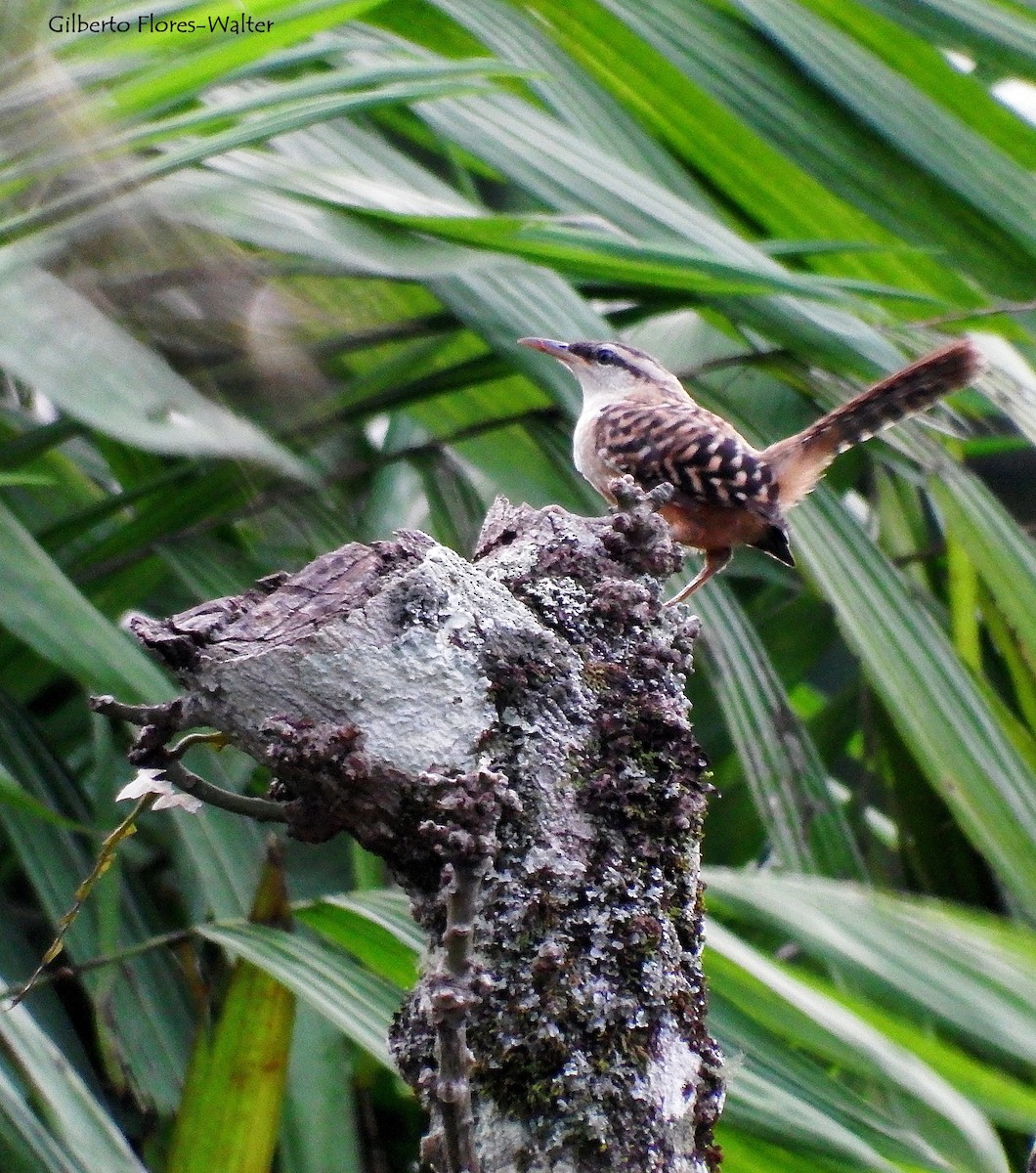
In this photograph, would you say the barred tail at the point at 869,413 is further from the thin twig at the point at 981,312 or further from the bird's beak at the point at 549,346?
the bird's beak at the point at 549,346

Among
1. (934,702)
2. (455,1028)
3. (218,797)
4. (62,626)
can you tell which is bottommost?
(934,702)

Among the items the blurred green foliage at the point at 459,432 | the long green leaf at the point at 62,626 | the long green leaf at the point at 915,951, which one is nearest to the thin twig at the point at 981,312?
the blurred green foliage at the point at 459,432

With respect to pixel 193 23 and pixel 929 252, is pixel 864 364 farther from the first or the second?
pixel 193 23

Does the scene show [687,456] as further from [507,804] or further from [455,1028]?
[455,1028]

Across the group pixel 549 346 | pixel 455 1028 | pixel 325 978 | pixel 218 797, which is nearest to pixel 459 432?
pixel 549 346

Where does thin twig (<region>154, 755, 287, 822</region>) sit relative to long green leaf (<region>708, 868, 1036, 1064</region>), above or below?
above

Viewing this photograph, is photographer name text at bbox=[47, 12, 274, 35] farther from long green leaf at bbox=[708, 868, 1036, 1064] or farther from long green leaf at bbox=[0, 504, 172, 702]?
long green leaf at bbox=[708, 868, 1036, 1064]

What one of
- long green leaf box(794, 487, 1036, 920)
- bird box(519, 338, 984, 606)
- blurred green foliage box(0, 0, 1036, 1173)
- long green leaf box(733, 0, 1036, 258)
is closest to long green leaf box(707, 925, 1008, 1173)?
blurred green foliage box(0, 0, 1036, 1173)

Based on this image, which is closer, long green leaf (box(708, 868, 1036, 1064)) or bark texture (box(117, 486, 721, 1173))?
bark texture (box(117, 486, 721, 1173))
